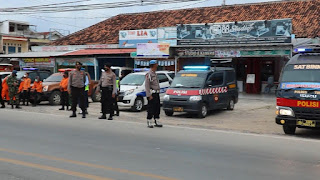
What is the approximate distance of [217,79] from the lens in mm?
14984

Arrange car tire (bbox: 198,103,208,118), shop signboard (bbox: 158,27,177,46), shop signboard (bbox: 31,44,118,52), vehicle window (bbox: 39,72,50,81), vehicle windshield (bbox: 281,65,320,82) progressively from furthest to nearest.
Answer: shop signboard (bbox: 31,44,118,52), shop signboard (bbox: 158,27,177,46), vehicle window (bbox: 39,72,50,81), car tire (bbox: 198,103,208,118), vehicle windshield (bbox: 281,65,320,82)

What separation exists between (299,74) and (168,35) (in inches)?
633

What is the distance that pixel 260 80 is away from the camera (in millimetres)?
25594

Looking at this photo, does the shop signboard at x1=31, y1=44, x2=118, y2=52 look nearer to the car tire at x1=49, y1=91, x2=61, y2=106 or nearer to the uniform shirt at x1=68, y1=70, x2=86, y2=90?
the car tire at x1=49, y1=91, x2=61, y2=106

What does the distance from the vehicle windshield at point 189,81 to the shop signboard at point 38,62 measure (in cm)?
1631

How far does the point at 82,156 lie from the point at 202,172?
227 cm

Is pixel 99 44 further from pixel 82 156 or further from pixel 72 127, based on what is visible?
pixel 82 156

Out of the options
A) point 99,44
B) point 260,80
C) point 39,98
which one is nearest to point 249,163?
point 39,98

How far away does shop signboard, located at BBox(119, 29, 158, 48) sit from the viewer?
26266 mm

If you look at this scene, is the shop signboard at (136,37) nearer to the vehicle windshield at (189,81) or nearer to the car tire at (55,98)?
the car tire at (55,98)

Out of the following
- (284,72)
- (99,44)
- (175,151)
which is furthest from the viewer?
(99,44)

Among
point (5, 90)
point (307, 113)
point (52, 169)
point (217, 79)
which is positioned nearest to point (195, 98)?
point (217, 79)

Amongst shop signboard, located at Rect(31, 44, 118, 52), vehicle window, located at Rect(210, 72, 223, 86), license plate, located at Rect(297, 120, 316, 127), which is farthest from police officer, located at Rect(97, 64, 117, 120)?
shop signboard, located at Rect(31, 44, 118, 52)

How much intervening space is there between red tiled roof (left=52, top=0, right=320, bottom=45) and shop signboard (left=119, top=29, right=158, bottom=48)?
2.51 m
